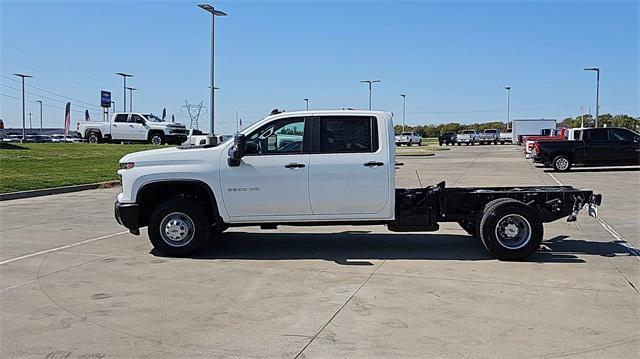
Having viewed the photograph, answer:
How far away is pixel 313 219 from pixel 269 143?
1.18 m

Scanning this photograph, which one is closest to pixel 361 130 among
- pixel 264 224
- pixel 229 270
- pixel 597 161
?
pixel 264 224

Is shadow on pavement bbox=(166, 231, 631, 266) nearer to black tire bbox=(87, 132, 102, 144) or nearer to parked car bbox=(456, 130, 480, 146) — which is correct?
black tire bbox=(87, 132, 102, 144)

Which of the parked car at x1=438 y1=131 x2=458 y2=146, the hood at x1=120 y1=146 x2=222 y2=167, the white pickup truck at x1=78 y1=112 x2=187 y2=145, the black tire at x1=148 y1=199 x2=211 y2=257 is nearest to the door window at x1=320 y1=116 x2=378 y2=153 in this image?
the hood at x1=120 y1=146 x2=222 y2=167

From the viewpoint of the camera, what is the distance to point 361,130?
338 inches

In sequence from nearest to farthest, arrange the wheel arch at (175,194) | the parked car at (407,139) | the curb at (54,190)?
the wheel arch at (175,194) < the curb at (54,190) < the parked car at (407,139)

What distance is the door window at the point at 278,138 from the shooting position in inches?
338

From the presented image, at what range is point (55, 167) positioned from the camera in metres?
23.4

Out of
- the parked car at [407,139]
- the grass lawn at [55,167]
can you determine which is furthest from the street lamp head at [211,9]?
the parked car at [407,139]

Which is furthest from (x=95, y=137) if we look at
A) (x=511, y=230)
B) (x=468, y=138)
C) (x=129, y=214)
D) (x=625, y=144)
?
(x=468, y=138)

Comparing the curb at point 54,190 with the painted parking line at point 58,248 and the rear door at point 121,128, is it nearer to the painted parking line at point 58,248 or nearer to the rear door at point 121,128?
the painted parking line at point 58,248

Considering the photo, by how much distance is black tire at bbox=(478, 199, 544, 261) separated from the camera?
8.30m

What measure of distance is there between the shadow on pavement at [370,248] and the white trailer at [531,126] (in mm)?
60897

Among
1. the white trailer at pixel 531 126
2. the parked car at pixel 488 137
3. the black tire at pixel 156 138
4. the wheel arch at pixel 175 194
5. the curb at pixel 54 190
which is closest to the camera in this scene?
the wheel arch at pixel 175 194

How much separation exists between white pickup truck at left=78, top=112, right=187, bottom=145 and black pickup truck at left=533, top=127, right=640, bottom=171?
21.0 m
